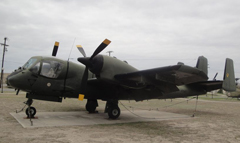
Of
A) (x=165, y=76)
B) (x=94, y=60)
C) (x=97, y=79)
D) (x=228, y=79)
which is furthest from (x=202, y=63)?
(x=94, y=60)

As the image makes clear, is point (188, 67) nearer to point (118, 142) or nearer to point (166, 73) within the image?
point (166, 73)

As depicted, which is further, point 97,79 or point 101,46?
point 97,79

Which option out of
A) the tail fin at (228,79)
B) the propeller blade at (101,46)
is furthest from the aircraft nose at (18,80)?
the tail fin at (228,79)

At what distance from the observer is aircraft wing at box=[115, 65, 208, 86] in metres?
8.09

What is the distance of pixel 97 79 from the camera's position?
33.6ft

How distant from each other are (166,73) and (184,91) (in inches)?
255

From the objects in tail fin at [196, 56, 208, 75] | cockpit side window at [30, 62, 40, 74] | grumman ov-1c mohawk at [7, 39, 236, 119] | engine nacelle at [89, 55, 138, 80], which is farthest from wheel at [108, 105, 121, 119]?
tail fin at [196, 56, 208, 75]

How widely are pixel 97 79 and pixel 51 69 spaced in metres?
2.42

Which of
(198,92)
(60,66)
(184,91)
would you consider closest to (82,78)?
→ (60,66)

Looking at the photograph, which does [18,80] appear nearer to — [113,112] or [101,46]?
[101,46]

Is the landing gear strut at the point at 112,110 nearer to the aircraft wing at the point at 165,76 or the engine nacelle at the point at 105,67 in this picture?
the aircraft wing at the point at 165,76

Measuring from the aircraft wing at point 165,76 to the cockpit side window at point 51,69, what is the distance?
10.3 ft

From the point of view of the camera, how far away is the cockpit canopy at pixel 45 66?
9672mm

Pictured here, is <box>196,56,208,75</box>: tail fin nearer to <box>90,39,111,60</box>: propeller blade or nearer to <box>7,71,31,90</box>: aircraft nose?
<box>90,39,111,60</box>: propeller blade
